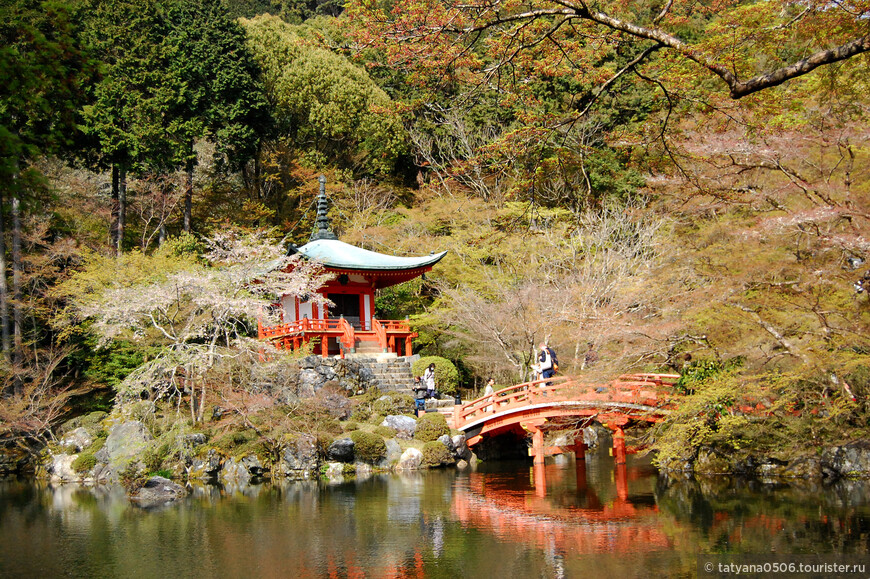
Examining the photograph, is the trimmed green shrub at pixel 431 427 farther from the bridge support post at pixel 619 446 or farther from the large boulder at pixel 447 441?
the bridge support post at pixel 619 446

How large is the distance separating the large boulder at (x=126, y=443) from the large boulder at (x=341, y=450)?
3429mm

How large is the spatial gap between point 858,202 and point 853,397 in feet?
8.71

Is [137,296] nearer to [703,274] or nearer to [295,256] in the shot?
[295,256]

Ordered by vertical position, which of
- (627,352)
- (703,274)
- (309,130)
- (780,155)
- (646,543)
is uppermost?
(309,130)

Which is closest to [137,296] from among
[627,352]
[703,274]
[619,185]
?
[627,352]

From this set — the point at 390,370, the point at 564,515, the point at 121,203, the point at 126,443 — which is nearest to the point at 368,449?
the point at 390,370

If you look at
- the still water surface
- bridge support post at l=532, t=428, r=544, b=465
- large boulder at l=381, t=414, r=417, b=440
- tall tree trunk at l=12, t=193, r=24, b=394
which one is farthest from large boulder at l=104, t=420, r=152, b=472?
bridge support post at l=532, t=428, r=544, b=465

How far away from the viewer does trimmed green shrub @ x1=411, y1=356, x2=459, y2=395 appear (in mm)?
18031

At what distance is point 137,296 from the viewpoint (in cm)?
1452

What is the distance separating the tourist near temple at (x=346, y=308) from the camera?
61.7ft

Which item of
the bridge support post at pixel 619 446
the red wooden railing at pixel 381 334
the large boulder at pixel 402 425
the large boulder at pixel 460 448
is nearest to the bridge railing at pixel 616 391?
the bridge support post at pixel 619 446

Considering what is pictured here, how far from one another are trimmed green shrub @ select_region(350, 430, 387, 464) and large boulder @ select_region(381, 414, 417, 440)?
71 centimetres

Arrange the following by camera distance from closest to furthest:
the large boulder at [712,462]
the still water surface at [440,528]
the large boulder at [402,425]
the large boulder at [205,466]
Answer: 1. the still water surface at [440,528]
2. the large boulder at [712,462]
3. the large boulder at [205,466]
4. the large boulder at [402,425]

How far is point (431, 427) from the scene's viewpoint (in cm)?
1452
